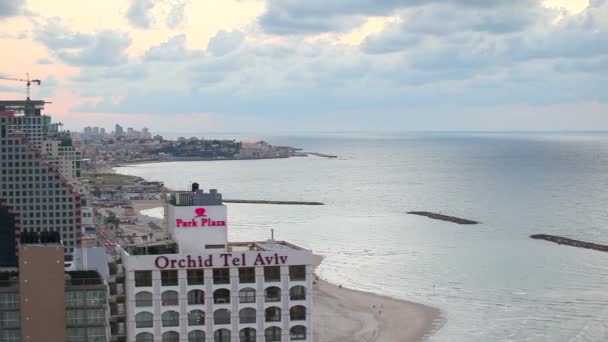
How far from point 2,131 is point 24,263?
52932mm

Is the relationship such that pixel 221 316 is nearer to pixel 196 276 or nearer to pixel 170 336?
pixel 196 276

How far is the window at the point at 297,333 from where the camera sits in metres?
34.2

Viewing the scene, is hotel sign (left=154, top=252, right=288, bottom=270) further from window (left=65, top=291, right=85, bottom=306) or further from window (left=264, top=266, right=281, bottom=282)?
window (left=65, top=291, right=85, bottom=306)

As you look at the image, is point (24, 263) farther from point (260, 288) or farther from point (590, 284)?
point (590, 284)

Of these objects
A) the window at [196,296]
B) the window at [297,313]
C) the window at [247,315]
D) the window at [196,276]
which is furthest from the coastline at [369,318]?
the window at [196,276]

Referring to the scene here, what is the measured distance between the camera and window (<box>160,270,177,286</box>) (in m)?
33.1

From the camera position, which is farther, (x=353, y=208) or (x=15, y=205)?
(x=353, y=208)

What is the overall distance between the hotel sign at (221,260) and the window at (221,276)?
181 mm

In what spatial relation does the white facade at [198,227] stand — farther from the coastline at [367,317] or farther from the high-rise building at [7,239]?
the high-rise building at [7,239]

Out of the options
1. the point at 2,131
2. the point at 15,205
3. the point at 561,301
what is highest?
the point at 2,131

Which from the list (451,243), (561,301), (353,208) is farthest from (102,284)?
(353,208)

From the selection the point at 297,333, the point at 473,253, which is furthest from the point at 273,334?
the point at 473,253

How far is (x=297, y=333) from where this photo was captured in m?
34.2

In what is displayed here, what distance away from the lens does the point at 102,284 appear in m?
32.0
